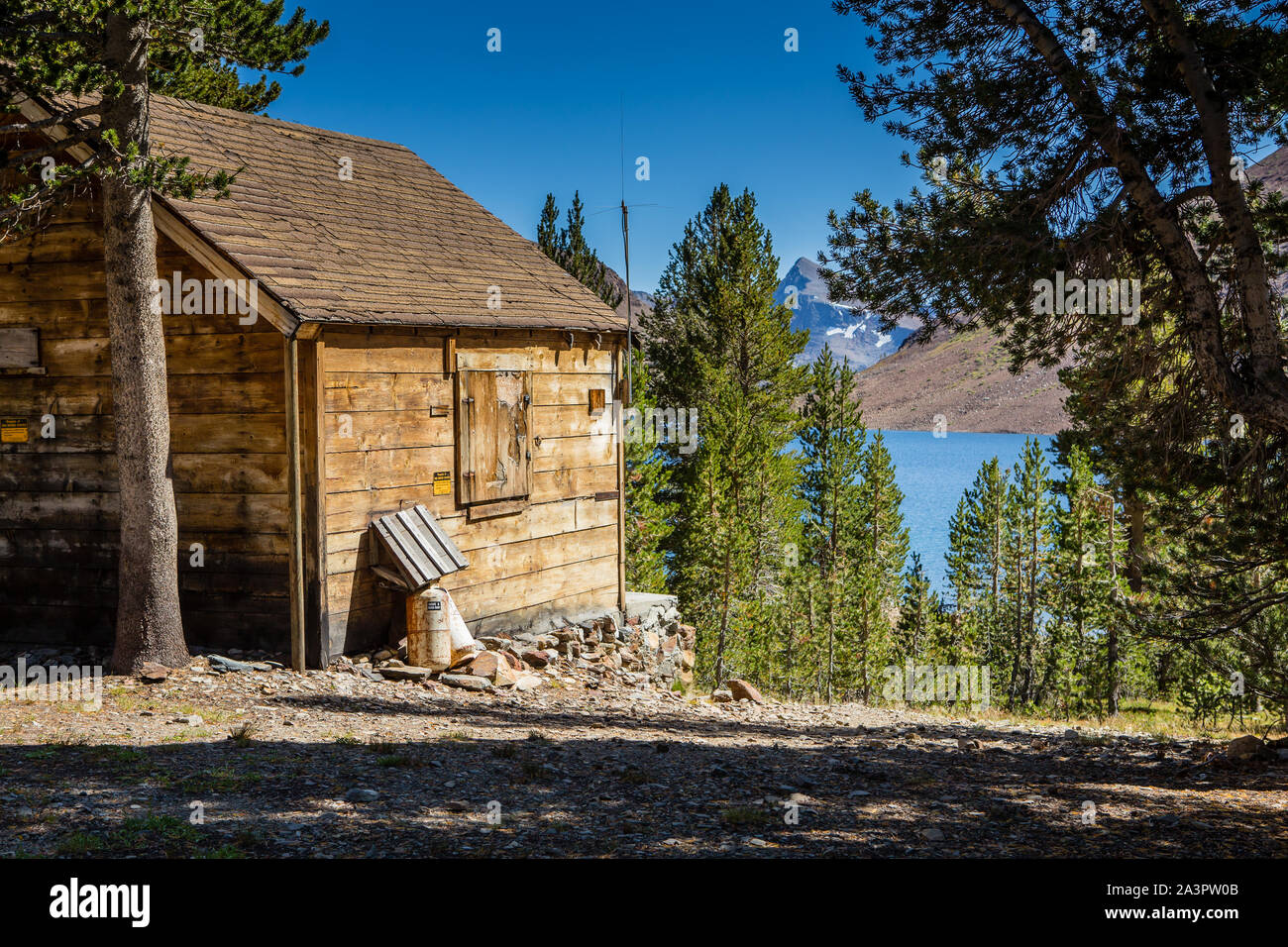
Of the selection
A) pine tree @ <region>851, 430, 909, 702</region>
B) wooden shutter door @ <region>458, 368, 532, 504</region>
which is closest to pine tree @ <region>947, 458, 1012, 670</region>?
pine tree @ <region>851, 430, 909, 702</region>

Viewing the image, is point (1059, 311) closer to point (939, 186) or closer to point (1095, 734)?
point (939, 186)

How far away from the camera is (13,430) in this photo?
11547mm

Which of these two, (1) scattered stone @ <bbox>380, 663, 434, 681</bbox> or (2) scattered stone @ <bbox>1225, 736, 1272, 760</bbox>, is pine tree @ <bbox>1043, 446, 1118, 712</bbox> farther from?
(1) scattered stone @ <bbox>380, 663, 434, 681</bbox>

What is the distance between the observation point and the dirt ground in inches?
227

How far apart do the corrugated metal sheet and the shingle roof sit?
224cm

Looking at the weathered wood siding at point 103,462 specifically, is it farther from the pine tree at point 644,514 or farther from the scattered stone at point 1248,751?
the pine tree at point 644,514

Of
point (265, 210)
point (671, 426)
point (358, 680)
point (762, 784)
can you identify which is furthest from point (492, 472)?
point (671, 426)

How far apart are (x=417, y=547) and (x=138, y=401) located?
3.24 meters

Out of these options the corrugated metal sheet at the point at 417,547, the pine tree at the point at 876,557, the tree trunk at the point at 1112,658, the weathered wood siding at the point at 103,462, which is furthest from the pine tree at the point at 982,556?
the weathered wood siding at the point at 103,462

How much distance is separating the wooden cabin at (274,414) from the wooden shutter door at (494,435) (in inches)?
1.1

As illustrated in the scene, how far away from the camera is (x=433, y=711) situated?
33.7ft

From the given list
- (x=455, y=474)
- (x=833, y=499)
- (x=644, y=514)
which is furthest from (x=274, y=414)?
(x=833, y=499)

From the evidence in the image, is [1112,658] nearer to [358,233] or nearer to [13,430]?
[358,233]
